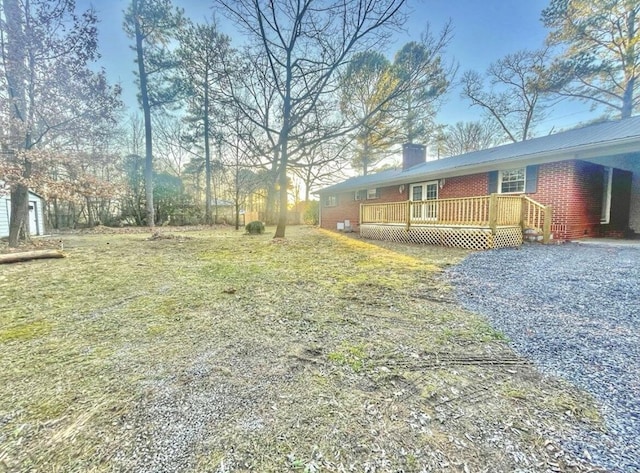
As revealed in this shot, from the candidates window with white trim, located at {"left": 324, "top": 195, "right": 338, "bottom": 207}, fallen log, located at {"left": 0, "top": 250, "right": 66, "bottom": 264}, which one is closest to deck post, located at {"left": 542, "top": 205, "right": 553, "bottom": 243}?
window with white trim, located at {"left": 324, "top": 195, "right": 338, "bottom": 207}

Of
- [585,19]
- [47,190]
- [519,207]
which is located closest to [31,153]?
[47,190]

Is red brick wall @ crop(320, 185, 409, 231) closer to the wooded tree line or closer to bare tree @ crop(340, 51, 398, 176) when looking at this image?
bare tree @ crop(340, 51, 398, 176)

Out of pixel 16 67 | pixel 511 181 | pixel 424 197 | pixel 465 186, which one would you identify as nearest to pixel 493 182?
pixel 511 181

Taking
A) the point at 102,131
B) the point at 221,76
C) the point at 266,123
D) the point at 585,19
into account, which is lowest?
the point at 102,131

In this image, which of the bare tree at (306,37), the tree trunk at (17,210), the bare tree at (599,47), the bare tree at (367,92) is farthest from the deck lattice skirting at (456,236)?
the bare tree at (599,47)

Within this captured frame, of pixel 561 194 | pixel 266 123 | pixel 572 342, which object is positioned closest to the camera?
pixel 572 342

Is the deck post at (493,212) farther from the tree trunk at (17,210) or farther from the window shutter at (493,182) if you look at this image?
the tree trunk at (17,210)

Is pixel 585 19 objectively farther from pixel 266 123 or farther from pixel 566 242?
pixel 266 123

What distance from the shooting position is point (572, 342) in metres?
2.38

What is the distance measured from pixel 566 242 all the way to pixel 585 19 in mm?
12913

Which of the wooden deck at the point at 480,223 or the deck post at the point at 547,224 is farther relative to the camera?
the deck post at the point at 547,224

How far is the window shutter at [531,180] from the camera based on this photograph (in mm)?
8539

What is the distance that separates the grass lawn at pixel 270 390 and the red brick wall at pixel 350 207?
422 inches

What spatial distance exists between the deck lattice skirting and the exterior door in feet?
2.43
